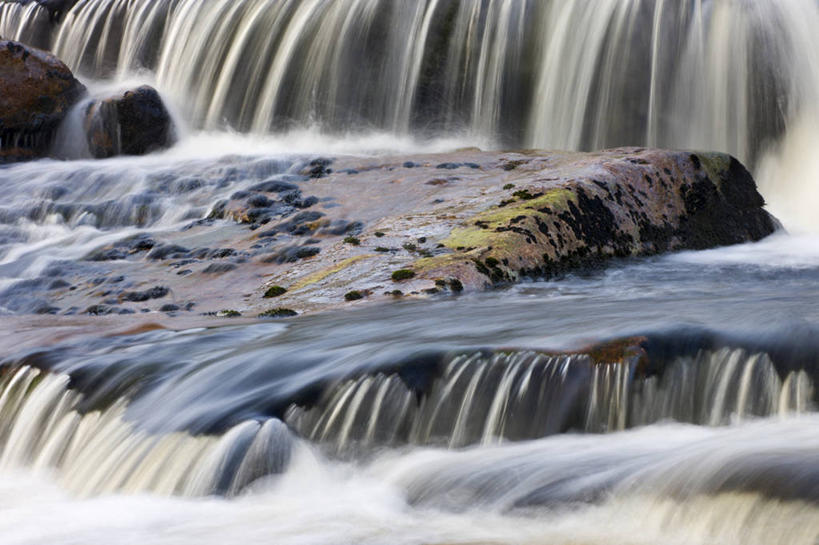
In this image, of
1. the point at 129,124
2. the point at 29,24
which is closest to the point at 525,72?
the point at 129,124

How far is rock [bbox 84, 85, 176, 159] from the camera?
14555 millimetres

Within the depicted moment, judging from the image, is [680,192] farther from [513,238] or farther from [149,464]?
[149,464]

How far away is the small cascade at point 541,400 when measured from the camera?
14.3 ft

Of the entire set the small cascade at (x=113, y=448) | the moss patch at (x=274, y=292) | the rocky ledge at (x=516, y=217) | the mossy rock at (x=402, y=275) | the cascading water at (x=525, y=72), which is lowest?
the small cascade at (x=113, y=448)

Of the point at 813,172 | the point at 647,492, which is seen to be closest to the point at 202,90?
the point at 813,172

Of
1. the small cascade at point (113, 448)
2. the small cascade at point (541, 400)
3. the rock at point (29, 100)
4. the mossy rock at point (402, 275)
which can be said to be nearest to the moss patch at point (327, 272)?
the mossy rock at point (402, 275)

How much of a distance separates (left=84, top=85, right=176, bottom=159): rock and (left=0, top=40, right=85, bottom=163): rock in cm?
56

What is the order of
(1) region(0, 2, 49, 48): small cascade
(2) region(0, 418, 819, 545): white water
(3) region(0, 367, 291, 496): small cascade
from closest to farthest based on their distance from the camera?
(2) region(0, 418, 819, 545): white water → (3) region(0, 367, 291, 496): small cascade → (1) region(0, 2, 49, 48): small cascade

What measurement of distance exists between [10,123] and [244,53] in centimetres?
357

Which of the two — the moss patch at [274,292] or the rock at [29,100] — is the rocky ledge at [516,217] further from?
the rock at [29,100]

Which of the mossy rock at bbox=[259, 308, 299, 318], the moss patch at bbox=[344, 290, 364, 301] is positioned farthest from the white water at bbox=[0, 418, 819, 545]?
the moss patch at bbox=[344, 290, 364, 301]

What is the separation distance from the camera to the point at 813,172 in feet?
39.5

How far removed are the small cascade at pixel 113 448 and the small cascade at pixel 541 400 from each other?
257 mm

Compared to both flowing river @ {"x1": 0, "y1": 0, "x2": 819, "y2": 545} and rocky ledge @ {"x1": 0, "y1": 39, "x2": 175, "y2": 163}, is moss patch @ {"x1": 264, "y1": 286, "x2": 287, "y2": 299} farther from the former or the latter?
rocky ledge @ {"x1": 0, "y1": 39, "x2": 175, "y2": 163}
